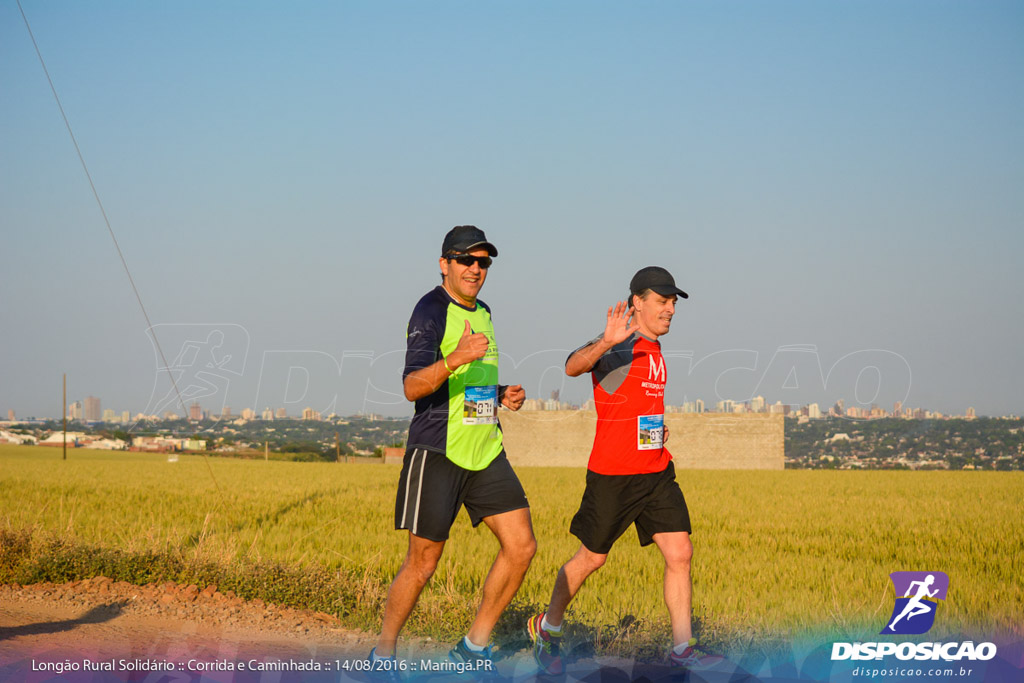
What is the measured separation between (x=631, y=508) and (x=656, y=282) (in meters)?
1.38

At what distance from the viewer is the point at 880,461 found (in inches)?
1359

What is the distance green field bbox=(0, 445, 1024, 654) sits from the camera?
628 cm

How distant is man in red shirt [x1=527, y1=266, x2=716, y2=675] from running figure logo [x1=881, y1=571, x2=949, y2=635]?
212 cm

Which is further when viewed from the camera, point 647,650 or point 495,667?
point 647,650

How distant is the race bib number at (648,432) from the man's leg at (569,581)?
2.36 feet

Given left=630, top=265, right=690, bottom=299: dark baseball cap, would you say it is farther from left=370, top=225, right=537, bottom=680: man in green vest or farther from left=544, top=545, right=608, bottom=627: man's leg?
left=544, top=545, right=608, bottom=627: man's leg

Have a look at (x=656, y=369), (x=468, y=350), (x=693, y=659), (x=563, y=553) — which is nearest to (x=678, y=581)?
(x=693, y=659)

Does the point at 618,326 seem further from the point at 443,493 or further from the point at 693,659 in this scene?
the point at 693,659

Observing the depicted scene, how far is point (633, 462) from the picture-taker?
16.9 feet

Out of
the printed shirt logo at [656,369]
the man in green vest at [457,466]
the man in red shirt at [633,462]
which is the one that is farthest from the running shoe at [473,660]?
the printed shirt logo at [656,369]

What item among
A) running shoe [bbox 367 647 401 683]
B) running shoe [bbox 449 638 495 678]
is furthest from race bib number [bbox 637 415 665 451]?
running shoe [bbox 367 647 401 683]

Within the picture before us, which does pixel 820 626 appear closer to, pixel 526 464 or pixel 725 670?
pixel 725 670

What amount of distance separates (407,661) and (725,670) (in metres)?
1.79

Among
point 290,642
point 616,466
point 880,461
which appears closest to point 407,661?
point 290,642
